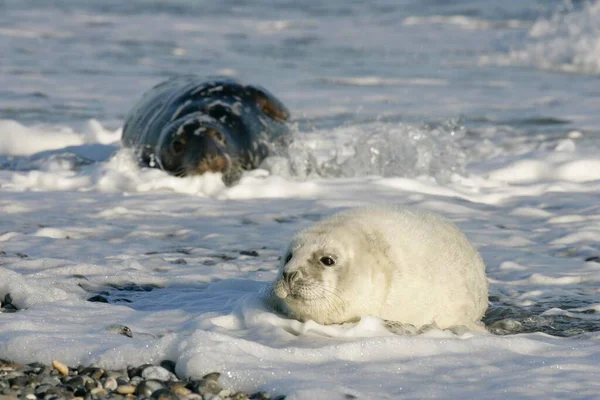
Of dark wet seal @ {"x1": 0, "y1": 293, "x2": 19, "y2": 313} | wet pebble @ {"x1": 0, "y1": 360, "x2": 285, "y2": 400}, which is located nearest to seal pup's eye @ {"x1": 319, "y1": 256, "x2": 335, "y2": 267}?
wet pebble @ {"x1": 0, "y1": 360, "x2": 285, "y2": 400}

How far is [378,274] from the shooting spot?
402cm

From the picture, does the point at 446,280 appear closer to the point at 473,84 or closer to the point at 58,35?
the point at 473,84

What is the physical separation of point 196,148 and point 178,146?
6.8 inches

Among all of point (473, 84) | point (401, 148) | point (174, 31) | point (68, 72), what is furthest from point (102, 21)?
point (401, 148)

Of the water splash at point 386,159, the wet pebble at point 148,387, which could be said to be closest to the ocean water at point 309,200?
the water splash at point 386,159

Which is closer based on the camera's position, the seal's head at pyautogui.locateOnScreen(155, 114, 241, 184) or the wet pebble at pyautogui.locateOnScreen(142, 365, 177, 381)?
the wet pebble at pyautogui.locateOnScreen(142, 365, 177, 381)

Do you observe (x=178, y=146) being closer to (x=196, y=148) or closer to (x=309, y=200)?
(x=196, y=148)

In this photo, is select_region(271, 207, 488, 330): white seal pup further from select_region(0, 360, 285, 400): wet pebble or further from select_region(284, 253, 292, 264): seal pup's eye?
select_region(0, 360, 285, 400): wet pebble

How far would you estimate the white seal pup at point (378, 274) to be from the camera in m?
3.97

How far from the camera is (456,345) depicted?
395 centimetres

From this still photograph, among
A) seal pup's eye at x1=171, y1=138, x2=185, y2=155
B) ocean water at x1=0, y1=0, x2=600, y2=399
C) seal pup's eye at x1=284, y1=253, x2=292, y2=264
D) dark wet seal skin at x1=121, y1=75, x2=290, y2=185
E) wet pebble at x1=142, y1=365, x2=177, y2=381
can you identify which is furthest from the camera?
seal pup's eye at x1=171, y1=138, x2=185, y2=155

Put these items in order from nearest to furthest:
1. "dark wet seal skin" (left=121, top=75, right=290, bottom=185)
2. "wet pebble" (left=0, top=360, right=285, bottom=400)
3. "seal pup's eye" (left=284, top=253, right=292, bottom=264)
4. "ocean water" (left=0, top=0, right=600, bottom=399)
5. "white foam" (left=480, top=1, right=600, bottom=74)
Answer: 1. "wet pebble" (left=0, top=360, right=285, bottom=400)
2. "ocean water" (left=0, top=0, right=600, bottom=399)
3. "seal pup's eye" (left=284, top=253, right=292, bottom=264)
4. "dark wet seal skin" (left=121, top=75, right=290, bottom=185)
5. "white foam" (left=480, top=1, right=600, bottom=74)

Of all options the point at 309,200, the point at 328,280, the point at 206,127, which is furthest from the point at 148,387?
the point at 206,127

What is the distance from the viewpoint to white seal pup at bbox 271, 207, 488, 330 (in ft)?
13.0
